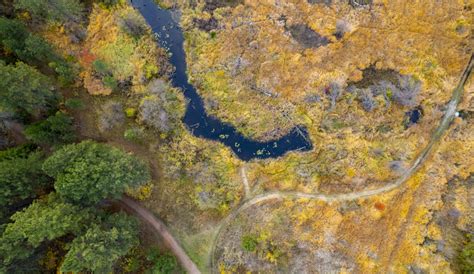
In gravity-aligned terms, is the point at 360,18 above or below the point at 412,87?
above

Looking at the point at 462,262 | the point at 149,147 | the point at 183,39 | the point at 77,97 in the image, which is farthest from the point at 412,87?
the point at 77,97

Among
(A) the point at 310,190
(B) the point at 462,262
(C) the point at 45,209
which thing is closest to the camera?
(C) the point at 45,209

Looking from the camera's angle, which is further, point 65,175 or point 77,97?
point 77,97

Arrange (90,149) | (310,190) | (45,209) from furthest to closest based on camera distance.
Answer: (310,190)
(90,149)
(45,209)

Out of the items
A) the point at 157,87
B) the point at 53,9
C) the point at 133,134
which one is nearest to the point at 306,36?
the point at 157,87

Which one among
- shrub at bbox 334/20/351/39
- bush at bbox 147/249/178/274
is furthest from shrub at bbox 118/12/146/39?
bush at bbox 147/249/178/274

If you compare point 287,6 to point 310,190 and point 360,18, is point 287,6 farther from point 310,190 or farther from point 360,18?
point 310,190

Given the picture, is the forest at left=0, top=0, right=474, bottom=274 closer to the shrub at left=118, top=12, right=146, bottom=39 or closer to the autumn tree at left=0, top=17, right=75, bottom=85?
the shrub at left=118, top=12, right=146, bottom=39
